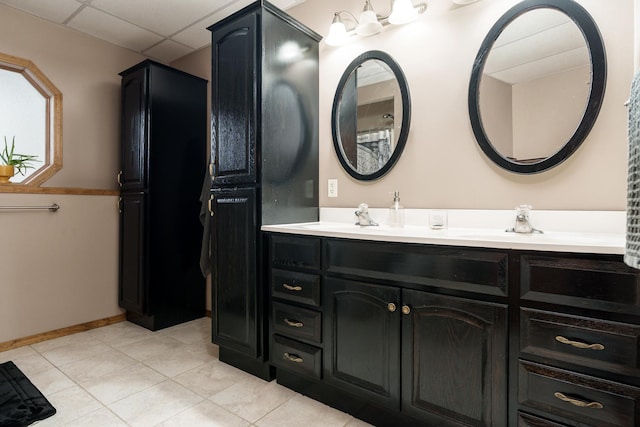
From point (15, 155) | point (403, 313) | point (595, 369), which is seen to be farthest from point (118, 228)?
point (595, 369)

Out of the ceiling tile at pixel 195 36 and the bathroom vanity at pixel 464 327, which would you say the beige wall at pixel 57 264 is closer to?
the ceiling tile at pixel 195 36

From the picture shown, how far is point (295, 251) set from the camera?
184 centimetres

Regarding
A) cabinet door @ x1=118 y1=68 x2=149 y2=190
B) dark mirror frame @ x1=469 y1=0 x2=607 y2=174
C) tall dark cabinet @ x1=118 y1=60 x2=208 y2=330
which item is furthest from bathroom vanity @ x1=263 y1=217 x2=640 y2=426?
cabinet door @ x1=118 y1=68 x2=149 y2=190

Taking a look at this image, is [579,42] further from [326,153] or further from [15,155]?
[15,155]

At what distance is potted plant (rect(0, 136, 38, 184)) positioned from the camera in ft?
8.03

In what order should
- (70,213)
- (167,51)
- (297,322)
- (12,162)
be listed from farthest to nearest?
(167,51), (70,213), (12,162), (297,322)

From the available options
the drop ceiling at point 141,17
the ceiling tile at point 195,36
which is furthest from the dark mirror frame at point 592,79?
the ceiling tile at point 195,36

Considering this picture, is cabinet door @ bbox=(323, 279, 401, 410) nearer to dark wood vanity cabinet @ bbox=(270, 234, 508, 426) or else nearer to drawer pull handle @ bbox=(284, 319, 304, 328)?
dark wood vanity cabinet @ bbox=(270, 234, 508, 426)

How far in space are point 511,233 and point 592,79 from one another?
2.43 ft

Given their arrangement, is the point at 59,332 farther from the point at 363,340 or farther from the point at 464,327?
the point at 464,327

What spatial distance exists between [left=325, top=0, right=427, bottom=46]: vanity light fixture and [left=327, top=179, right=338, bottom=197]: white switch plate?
88 centimetres

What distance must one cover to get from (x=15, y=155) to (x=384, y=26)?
2.78 meters

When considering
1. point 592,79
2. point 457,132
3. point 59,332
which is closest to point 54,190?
point 59,332

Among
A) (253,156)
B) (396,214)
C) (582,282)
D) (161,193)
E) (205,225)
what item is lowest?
(582,282)
